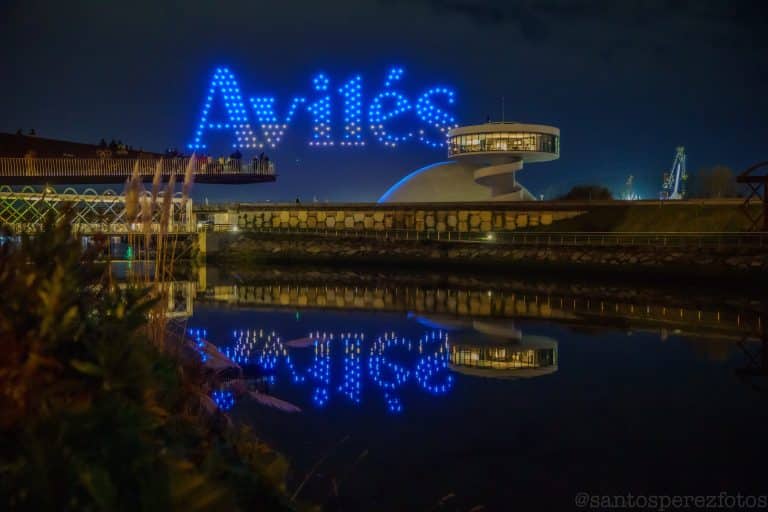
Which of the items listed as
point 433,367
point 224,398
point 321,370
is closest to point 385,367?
point 433,367

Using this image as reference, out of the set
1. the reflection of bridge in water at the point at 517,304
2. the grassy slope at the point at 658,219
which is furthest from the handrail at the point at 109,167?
the grassy slope at the point at 658,219

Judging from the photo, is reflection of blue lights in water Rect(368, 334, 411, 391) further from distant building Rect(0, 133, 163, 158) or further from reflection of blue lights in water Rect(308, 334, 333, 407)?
distant building Rect(0, 133, 163, 158)

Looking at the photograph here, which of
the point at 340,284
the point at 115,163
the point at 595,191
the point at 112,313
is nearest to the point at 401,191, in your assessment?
the point at 595,191

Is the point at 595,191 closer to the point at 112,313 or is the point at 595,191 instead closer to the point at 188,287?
the point at 188,287

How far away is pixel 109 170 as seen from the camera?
39.9m

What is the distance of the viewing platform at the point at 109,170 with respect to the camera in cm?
3653

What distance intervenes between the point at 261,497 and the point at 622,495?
413 centimetres

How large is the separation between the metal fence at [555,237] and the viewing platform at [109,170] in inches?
175

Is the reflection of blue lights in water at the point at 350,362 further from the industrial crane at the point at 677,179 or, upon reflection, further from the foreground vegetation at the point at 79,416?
the industrial crane at the point at 677,179

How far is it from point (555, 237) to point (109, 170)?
25736 millimetres

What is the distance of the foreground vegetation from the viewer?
2094 mm

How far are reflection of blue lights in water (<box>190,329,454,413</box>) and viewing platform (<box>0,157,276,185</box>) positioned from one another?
1935cm

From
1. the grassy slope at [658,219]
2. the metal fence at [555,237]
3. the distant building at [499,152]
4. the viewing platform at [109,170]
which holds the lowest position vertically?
the metal fence at [555,237]

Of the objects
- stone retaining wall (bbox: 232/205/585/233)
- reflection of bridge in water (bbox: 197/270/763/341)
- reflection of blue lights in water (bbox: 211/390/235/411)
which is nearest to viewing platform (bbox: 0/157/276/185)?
stone retaining wall (bbox: 232/205/585/233)
